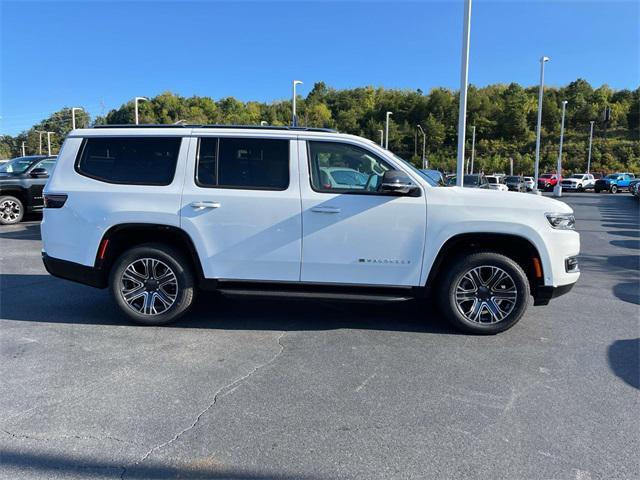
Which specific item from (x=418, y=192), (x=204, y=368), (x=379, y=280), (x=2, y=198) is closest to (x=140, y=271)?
(x=204, y=368)

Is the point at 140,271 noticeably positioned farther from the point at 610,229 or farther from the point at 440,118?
the point at 440,118

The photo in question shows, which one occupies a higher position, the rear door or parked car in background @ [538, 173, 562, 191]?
parked car in background @ [538, 173, 562, 191]

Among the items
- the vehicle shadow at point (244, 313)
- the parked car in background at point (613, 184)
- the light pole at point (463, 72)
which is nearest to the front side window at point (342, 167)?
the vehicle shadow at point (244, 313)

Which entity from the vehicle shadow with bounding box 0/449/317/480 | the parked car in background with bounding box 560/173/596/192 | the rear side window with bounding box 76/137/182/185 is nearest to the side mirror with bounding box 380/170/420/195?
the rear side window with bounding box 76/137/182/185

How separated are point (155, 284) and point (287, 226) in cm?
152

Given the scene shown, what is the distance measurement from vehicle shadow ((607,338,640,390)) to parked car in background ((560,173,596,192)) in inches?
1816

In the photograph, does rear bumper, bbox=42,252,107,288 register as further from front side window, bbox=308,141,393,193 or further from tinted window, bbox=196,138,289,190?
front side window, bbox=308,141,393,193

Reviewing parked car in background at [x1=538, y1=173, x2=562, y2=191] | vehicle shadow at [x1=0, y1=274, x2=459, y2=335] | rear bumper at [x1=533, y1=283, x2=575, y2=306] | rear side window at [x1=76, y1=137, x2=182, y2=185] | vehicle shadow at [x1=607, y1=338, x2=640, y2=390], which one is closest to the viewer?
vehicle shadow at [x1=607, y1=338, x2=640, y2=390]

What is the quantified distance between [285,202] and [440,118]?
95.6 meters

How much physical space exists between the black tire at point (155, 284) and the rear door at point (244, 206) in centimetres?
29

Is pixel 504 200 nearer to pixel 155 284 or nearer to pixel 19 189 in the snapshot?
pixel 155 284

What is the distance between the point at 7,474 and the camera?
2617mm

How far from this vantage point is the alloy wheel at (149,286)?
4.95 meters

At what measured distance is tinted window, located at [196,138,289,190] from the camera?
479 centimetres
